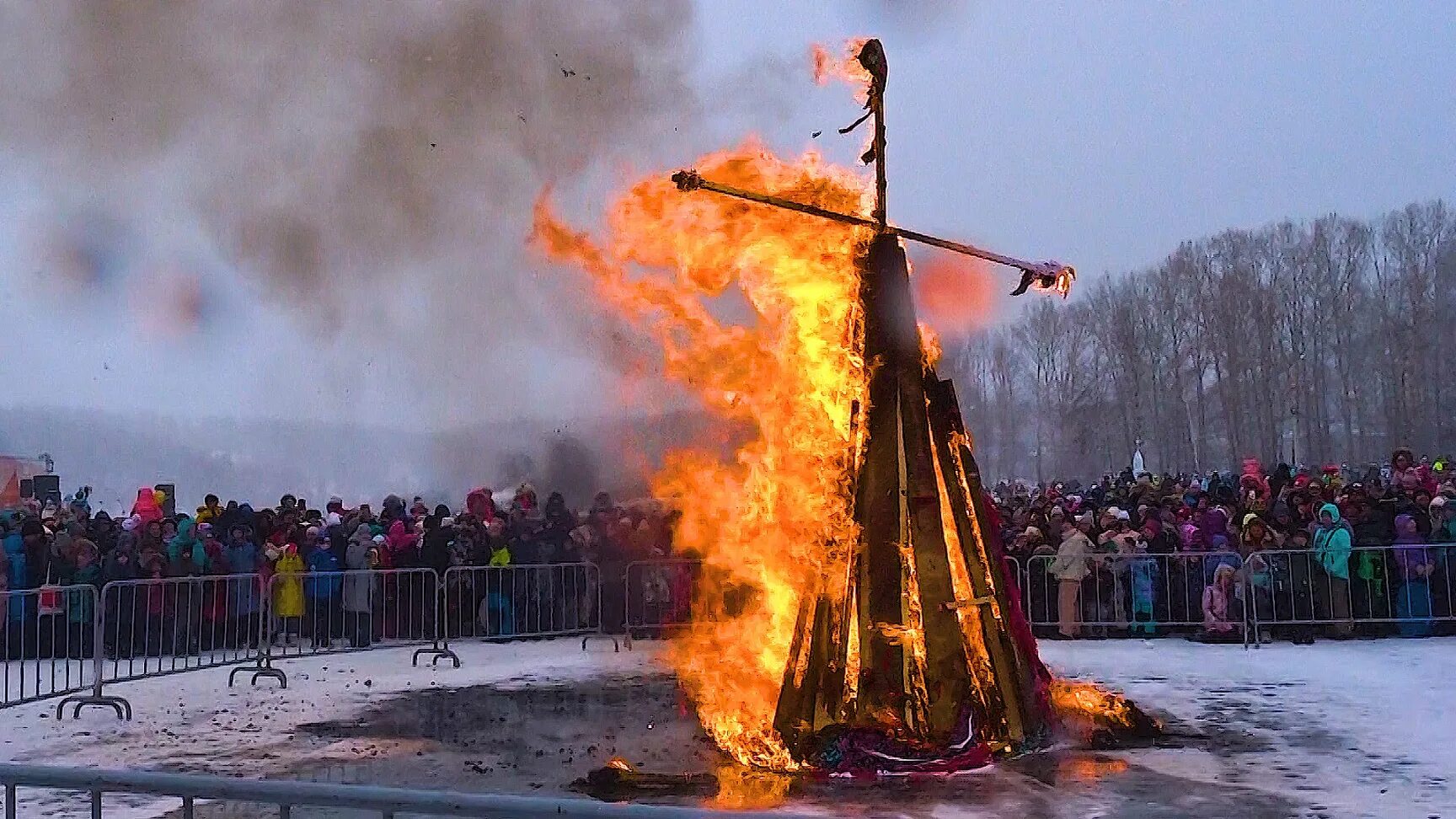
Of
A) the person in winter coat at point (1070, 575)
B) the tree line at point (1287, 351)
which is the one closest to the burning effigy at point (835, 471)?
the person in winter coat at point (1070, 575)

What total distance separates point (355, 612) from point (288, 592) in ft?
2.51

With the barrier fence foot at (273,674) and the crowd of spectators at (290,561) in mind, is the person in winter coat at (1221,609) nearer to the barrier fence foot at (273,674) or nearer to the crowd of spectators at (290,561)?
the crowd of spectators at (290,561)

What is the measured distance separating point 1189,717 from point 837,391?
3.91 meters

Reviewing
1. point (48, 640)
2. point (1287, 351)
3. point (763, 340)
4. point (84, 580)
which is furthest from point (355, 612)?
point (1287, 351)

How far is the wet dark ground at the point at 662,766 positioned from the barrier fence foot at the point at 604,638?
3432mm

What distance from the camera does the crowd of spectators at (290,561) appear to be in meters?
13.1

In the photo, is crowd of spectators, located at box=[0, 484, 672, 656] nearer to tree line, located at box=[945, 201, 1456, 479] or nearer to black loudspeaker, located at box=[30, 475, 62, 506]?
black loudspeaker, located at box=[30, 475, 62, 506]

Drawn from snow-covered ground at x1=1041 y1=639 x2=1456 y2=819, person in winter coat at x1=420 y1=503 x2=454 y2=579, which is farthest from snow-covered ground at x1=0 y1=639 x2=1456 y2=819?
person in winter coat at x1=420 y1=503 x2=454 y2=579

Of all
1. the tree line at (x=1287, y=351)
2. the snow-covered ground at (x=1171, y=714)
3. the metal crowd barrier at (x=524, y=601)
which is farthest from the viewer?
the tree line at (x=1287, y=351)

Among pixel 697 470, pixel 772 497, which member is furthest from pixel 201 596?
pixel 772 497

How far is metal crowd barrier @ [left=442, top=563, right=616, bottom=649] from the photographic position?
14.7 meters

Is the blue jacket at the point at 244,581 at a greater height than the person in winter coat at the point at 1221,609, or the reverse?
the blue jacket at the point at 244,581

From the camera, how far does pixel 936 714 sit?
24.4ft

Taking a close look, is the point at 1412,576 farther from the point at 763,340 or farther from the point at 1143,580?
the point at 763,340
